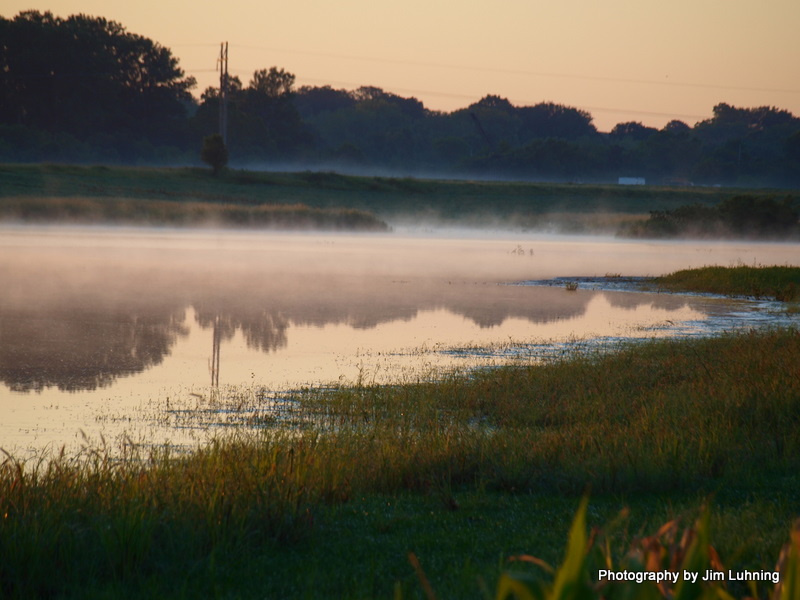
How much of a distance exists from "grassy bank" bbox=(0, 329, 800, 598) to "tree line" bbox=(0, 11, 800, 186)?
254ft

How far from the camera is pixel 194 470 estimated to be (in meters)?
7.11

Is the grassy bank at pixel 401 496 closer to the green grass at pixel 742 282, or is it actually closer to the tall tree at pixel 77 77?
the green grass at pixel 742 282

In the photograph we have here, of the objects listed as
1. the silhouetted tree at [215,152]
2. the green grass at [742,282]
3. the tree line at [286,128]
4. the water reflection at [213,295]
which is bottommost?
the water reflection at [213,295]

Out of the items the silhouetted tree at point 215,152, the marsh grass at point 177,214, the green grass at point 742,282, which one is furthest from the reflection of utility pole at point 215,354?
the silhouetted tree at point 215,152

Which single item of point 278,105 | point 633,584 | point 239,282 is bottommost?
point 239,282

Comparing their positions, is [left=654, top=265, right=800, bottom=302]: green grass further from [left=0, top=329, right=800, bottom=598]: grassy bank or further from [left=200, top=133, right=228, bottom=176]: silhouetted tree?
[left=200, top=133, right=228, bottom=176]: silhouetted tree

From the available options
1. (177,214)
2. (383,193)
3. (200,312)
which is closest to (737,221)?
(383,193)

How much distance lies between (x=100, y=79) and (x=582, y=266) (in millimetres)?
67523

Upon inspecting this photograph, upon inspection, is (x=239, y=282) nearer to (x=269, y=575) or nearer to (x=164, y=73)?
(x=269, y=575)

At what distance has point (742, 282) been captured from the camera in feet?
97.0

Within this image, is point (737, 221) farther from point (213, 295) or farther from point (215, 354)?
point (215, 354)

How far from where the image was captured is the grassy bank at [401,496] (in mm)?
5488

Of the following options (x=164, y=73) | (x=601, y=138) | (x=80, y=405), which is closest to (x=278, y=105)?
(x=164, y=73)

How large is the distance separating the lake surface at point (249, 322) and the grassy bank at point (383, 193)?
21636 mm
